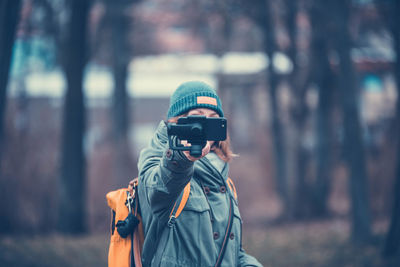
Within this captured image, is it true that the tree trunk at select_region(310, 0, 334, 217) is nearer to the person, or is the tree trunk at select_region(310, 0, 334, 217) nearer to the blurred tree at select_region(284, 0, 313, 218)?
the blurred tree at select_region(284, 0, 313, 218)

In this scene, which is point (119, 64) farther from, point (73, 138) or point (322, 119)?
point (322, 119)

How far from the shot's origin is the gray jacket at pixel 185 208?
2137mm

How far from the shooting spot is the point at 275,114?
12.4 metres

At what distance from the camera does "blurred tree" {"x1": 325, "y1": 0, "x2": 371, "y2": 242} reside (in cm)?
802

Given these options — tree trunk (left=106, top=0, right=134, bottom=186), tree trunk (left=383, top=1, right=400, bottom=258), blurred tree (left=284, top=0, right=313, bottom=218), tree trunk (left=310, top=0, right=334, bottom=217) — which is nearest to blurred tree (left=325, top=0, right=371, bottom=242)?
tree trunk (left=383, top=1, right=400, bottom=258)

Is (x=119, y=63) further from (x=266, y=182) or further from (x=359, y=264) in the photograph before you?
(x=359, y=264)

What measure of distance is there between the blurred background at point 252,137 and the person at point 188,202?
423 centimetres

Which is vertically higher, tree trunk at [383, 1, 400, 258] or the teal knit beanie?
tree trunk at [383, 1, 400, 258]

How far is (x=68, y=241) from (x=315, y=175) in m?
5.85

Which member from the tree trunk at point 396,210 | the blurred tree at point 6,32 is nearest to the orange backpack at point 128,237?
the blurred tree at point 6,32

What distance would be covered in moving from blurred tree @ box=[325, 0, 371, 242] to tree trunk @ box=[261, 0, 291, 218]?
11.9 feet

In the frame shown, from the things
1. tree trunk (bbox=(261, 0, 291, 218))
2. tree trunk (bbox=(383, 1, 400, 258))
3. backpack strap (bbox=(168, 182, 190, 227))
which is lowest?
backpack strap (bbox=(168, 182, 190, 227))

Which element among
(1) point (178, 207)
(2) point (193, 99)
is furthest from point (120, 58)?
(1) point (178, 207)

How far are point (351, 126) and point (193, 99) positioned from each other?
20.2ft
